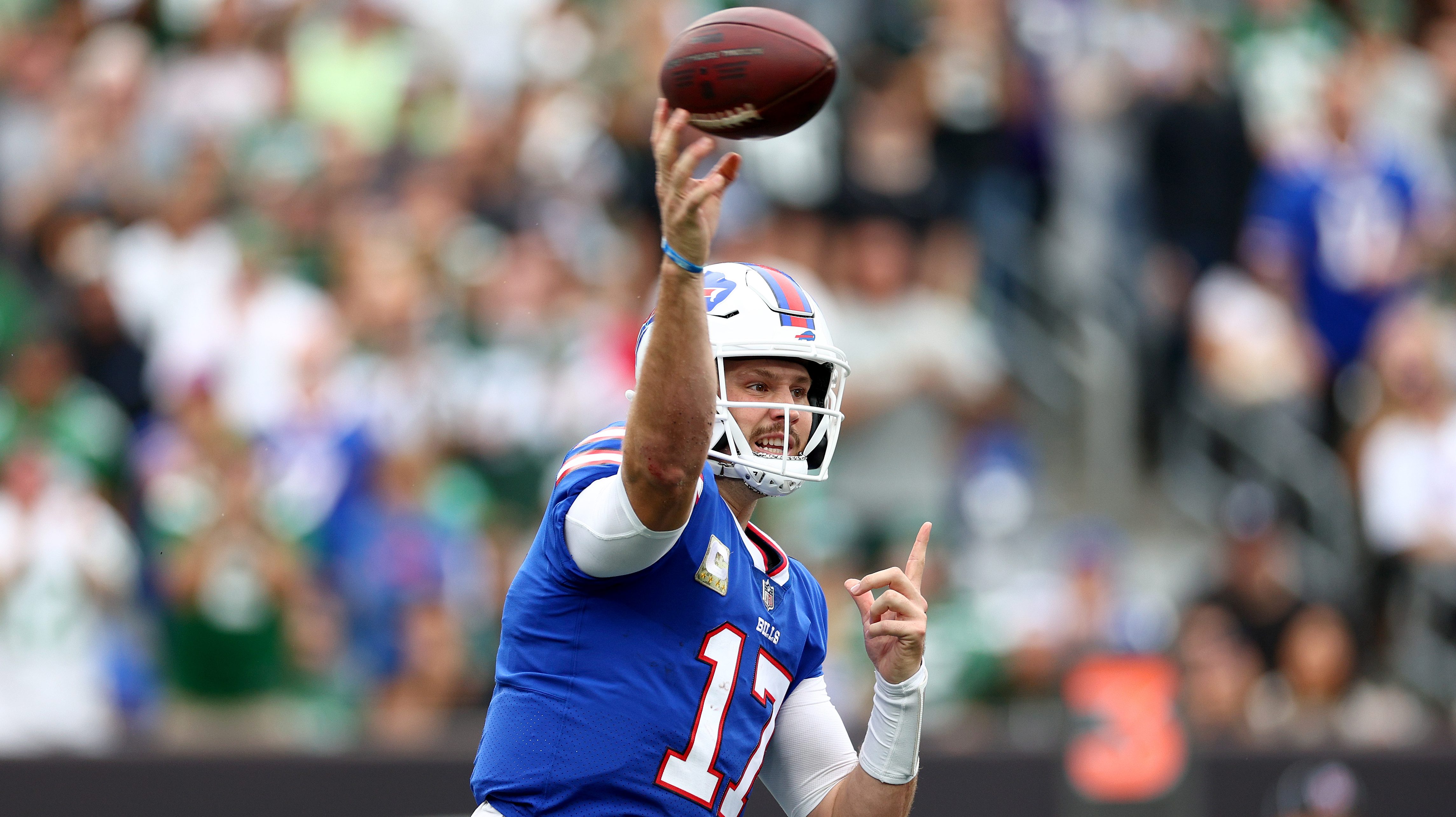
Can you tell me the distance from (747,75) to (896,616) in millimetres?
1190

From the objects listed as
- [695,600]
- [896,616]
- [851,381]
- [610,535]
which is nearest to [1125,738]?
[851,381]

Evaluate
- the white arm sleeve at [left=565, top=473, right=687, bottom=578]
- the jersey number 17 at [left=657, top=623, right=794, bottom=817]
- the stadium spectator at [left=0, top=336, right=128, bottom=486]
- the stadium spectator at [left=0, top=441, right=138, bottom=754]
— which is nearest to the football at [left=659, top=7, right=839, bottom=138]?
the white arm sleeve at [left=565, top=473, right=687, bottom=578]

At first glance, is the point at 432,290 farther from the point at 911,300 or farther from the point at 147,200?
the point at 911,300

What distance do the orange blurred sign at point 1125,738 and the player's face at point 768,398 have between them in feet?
13.8

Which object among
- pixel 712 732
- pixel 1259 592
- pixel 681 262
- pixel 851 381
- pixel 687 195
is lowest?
pixel 1259 592

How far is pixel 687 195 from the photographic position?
3068 mm

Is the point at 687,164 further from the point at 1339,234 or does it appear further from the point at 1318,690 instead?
the point at 1339,234

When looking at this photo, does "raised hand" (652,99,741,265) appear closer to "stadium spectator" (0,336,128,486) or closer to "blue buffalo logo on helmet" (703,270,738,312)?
"blue buffalo logo on helmet" (703,270,738,312)

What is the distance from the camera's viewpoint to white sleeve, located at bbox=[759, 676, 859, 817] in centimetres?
410

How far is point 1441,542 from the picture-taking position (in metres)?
9.40

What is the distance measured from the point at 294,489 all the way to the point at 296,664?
0.86 m

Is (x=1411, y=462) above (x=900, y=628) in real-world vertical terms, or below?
below

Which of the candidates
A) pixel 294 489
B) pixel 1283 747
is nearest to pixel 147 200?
pixel 294 489

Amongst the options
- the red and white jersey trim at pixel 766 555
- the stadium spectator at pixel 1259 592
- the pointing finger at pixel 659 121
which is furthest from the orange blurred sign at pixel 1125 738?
the pointing finger at pixel 659 121
